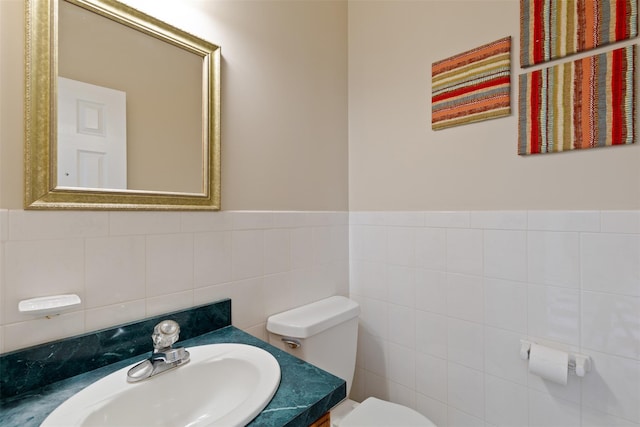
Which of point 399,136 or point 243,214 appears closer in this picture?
point 243,214

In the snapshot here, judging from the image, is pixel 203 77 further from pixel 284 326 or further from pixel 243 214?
pixel 284 326

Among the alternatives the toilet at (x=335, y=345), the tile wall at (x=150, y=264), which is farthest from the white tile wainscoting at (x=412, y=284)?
the toilet at (x=335, y=345)

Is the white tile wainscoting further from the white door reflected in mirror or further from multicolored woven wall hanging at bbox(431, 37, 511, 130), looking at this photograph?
multicolored woven wall hanging at bbox(431, 37, 511, 130)

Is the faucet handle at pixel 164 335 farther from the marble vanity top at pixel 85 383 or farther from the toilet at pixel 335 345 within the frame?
the toilet at pixel 335 345

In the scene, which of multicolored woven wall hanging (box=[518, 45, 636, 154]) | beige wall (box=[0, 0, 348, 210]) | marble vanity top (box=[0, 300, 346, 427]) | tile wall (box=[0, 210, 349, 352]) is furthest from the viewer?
beige wall (box=[0, 0, 348, 210])

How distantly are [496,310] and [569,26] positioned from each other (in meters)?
1.08

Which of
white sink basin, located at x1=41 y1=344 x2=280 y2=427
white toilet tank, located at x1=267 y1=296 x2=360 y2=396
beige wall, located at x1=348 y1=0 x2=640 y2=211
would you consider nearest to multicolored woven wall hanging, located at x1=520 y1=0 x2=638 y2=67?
beige wall, located at x1=348 y1=0 x2=640 y2=211

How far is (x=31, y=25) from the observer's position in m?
0.81

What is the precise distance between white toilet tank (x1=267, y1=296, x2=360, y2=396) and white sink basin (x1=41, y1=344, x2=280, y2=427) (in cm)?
33

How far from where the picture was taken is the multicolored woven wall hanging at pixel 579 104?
1024 mm

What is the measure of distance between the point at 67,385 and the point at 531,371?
56.8 inches

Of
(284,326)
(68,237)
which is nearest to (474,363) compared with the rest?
(284,326)

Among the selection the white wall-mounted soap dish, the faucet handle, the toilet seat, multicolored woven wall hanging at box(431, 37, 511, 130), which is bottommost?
the toilet seat

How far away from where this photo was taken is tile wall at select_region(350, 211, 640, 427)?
105 cm
